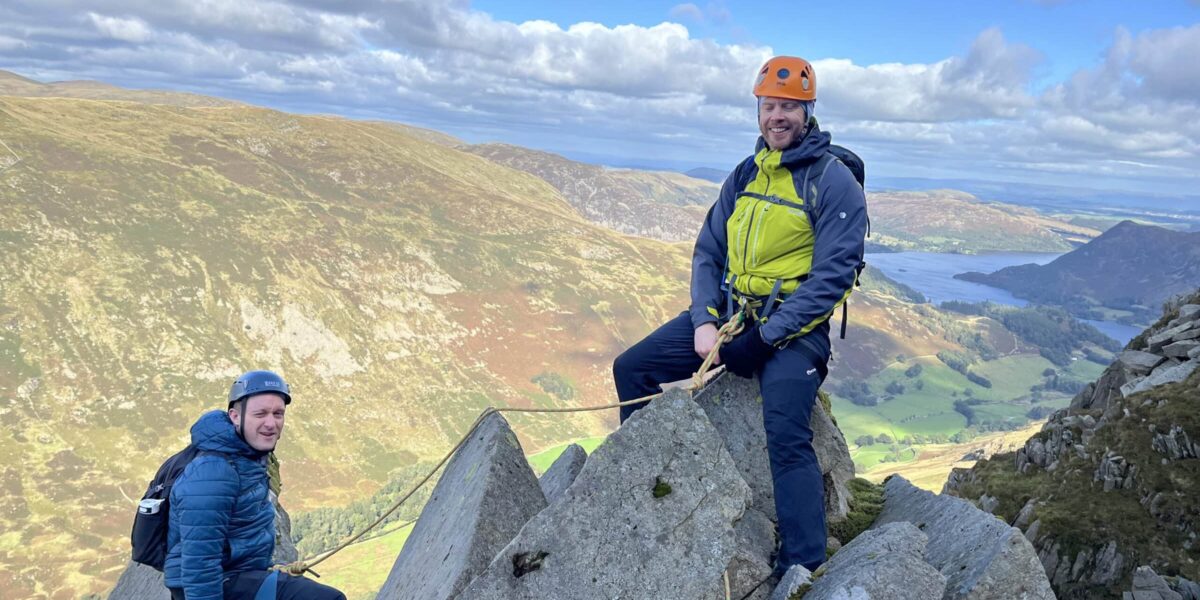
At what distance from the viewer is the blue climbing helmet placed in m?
7.64

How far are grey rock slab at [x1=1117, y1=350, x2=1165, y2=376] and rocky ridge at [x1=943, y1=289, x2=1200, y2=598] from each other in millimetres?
35

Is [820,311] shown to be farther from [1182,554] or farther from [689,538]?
[1182,554]

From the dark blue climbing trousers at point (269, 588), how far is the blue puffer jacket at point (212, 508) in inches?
6.1

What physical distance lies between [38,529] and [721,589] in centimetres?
25010

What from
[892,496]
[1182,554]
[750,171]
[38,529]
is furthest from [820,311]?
[38,529]

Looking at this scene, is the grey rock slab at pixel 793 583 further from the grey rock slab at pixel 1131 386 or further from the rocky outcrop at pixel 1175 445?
the grey rock slab at pixel 1131 386

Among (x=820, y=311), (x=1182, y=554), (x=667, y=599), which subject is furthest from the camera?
(x=1182, y=554)

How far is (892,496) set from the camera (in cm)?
1070

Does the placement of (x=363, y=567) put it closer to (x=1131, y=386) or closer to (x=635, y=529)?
(x=1131, y=386)

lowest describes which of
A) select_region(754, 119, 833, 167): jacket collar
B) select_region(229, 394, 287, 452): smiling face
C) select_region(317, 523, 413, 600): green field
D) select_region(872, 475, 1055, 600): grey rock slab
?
select_region(317, 523, 413, 600): green field

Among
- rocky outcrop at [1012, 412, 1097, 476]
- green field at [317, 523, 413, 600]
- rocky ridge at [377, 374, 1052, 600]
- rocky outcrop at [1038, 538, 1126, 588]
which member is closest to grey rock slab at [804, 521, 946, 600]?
rocky ridge at [377, 374, 1052, 600]

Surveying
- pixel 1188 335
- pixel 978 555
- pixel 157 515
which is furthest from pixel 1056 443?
pixel 157 515

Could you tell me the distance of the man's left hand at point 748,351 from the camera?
8602 mm

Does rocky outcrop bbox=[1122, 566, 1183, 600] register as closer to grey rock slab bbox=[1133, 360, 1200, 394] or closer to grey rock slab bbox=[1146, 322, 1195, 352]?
grey rock slab bbox=[1133, 360, 1200, 394]
